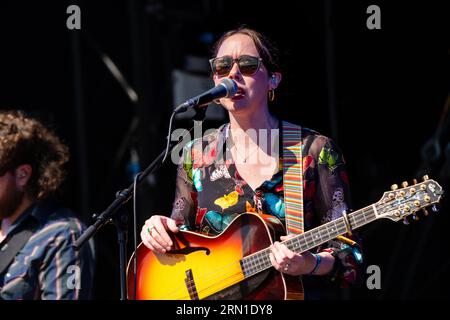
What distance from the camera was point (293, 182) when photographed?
10.6 ft

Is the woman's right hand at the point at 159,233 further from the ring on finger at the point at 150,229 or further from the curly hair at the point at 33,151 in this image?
the curly hair at the point at 33,151

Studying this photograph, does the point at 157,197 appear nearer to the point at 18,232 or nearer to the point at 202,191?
the point at 18,232

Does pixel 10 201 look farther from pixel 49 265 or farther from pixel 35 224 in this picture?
pixel 49 265

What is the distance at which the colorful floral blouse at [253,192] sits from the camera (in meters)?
3.16

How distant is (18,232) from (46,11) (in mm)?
2835

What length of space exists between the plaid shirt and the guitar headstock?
181 centimetres

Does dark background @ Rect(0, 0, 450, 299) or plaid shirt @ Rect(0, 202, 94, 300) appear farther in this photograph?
dark background @ Rect(0, 0, 450, 299)

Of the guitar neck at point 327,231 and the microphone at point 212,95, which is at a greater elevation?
the microphone at point 212,95

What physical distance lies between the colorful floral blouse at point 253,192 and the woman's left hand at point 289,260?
19cm

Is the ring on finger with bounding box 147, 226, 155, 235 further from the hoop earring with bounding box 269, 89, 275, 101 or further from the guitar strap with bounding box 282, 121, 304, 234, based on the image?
the hoop earring with bounding box 269, 89, 275, 101

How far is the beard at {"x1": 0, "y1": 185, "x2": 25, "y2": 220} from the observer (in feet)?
13.8

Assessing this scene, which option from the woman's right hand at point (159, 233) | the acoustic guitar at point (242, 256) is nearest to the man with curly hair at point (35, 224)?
the acoustic guitar at point (242, 256)

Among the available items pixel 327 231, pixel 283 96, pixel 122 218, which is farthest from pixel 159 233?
pixel 283 96

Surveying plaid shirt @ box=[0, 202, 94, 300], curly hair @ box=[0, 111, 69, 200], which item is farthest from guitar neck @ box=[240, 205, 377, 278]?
curly hair @ box=[0, 111, 69, 200]
